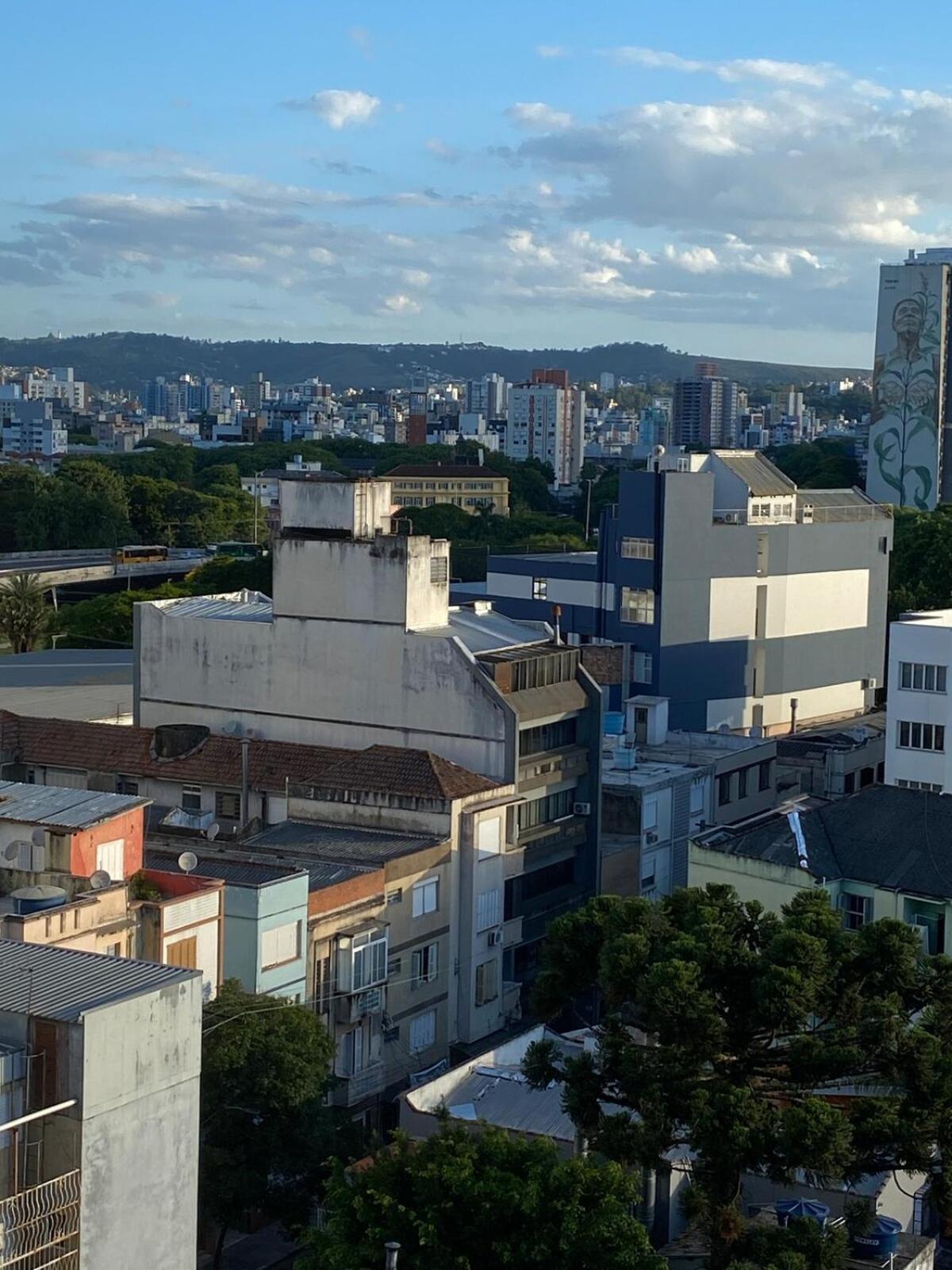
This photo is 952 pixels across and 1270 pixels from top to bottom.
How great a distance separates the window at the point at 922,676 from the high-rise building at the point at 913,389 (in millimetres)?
82509

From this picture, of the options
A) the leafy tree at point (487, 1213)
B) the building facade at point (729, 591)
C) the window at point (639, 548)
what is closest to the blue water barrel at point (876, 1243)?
the leafy tree at point (487, 1213)

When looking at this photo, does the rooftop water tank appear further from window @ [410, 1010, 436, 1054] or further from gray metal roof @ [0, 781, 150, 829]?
window @ [410, 1010, 436, 1054]

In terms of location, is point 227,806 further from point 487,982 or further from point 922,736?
point 922,736

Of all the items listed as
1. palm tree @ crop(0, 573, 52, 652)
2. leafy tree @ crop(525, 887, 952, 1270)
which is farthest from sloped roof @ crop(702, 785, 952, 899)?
palm tree @ crop(0, 573, 52, 652)

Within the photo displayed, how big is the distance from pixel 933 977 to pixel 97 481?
102654mm

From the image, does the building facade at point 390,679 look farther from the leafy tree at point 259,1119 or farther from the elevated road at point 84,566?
the elevated road at point 84,566

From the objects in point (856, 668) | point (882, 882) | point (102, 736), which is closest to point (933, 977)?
point (882, 882)

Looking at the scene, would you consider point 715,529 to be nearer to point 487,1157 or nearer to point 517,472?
point 487,1157

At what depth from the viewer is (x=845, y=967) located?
852 inches

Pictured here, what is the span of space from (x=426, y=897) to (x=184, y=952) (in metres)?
7.73

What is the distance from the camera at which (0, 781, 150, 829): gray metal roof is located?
26094 mm

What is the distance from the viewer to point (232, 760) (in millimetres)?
35969

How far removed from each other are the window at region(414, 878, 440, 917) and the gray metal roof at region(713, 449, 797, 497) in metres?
28.6

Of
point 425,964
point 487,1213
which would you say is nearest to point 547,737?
point 425,964
